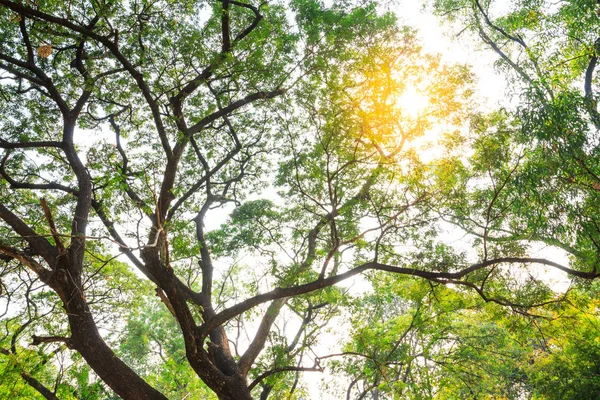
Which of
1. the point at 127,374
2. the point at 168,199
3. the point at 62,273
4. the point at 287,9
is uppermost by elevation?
the point at 287,9

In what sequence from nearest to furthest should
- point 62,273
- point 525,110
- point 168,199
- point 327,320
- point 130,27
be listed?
point 62,273
point 168,199
point 525,110
point 130,27
point 327,320

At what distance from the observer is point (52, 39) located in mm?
5859

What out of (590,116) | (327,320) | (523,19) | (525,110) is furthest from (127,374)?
(523,19)

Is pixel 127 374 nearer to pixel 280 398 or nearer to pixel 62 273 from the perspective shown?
pixel 62 273

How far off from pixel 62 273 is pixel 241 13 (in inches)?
203

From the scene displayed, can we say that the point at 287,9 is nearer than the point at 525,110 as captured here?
No

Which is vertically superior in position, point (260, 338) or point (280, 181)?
point (280, 181)

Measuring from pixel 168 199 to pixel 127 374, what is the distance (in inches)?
89.3

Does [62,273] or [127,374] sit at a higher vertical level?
[62,273]

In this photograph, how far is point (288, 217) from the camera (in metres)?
8.67

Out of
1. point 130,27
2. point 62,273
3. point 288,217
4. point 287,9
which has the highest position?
point 287,9

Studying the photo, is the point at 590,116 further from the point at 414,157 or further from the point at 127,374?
the point at 127,374

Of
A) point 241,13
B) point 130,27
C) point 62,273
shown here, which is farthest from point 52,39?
point 62,273

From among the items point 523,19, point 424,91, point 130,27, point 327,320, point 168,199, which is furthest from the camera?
point 327,320
